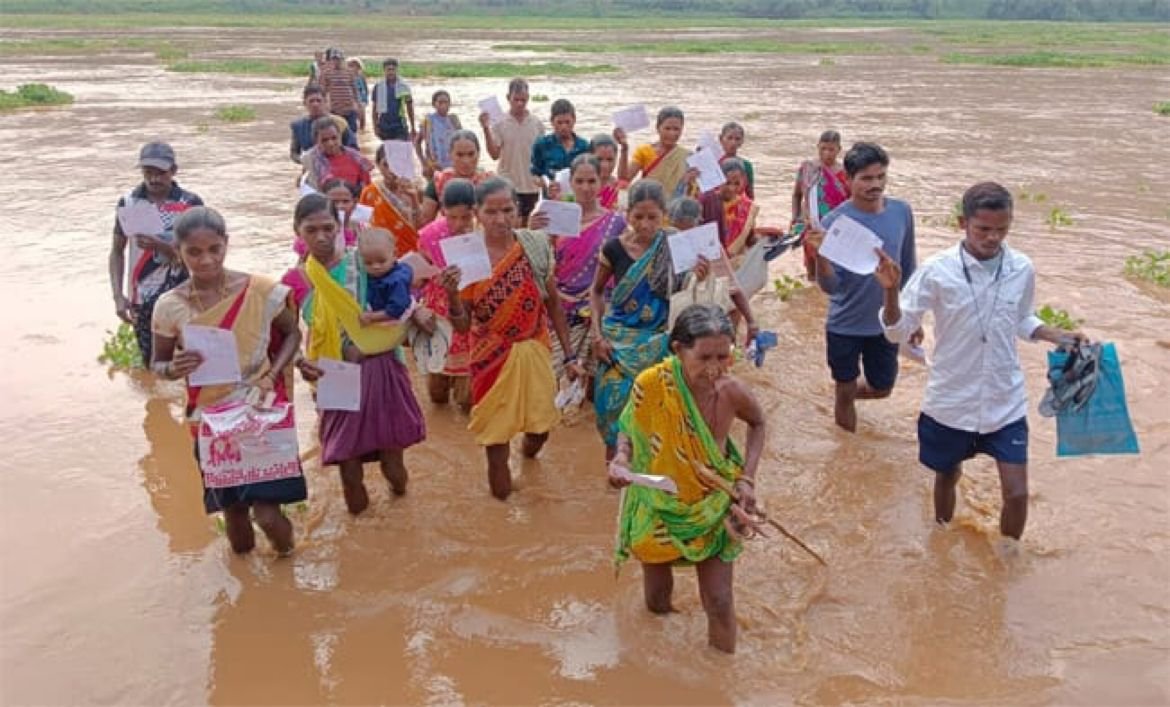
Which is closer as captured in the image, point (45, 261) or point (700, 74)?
point (45, 261)

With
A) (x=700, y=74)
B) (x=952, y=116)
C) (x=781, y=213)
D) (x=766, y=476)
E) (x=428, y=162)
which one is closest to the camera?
(x=766, y=476)

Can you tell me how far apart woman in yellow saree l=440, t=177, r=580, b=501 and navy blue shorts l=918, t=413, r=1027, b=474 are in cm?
158

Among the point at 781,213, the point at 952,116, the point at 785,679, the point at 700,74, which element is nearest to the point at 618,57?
the point at 700,74

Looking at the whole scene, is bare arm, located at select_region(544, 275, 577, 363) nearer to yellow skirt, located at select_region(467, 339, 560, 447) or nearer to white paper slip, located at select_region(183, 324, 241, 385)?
yellow skirt, located at select_region(467, 339, 560, 447)

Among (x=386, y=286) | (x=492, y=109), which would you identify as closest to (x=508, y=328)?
(x=386, y=286)

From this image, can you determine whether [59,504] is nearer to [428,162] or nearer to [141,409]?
[141,409]

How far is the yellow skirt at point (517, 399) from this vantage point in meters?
4.50

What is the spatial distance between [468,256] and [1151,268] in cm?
645

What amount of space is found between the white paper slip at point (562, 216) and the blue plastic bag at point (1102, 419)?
90.4 inches

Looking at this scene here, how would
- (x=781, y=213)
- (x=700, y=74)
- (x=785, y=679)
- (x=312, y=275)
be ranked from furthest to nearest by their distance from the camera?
(x=700, y=74) → (x=781, y=213) → (x=312, y=275) → (x=785, y=679)

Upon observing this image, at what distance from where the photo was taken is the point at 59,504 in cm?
465

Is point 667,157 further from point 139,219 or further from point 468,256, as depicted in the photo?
point 139,219

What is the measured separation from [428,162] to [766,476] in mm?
5613

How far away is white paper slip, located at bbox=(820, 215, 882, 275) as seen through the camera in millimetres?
3941
